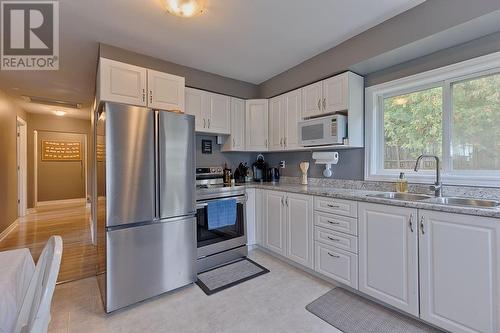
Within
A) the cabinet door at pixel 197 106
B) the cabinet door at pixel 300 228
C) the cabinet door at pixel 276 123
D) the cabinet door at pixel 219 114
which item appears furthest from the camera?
the cabinet door at pixel 276 123

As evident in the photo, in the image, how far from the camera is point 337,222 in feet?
7.27

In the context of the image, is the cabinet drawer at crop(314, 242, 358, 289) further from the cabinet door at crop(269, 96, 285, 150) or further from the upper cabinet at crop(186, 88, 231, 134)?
the upper cabinet at crop(186, 88, 231, 134)

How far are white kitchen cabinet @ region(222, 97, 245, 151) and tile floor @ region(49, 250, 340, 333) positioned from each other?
5.93 feet

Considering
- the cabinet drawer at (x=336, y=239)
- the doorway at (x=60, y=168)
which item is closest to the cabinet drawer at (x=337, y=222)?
the cabinet drawer at (x=336, y=239)

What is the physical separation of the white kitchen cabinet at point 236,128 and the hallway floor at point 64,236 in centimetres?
227

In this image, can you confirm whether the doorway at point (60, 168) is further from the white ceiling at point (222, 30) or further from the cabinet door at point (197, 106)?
the cabinet door at point (197, 106)

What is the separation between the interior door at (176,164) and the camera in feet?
7.02

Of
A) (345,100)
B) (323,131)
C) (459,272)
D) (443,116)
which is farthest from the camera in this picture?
(323,131)

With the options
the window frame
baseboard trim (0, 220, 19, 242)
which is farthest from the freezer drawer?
baseboard trim (0, 220, 19, 242)

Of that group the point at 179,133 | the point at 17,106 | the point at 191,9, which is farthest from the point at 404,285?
the point at 17,106

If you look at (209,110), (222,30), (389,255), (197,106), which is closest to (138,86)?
(197,106)

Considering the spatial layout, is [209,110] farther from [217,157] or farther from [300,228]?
[300,228]

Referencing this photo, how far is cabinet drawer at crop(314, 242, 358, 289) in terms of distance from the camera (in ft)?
6.88

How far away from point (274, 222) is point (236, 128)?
1.45 m
